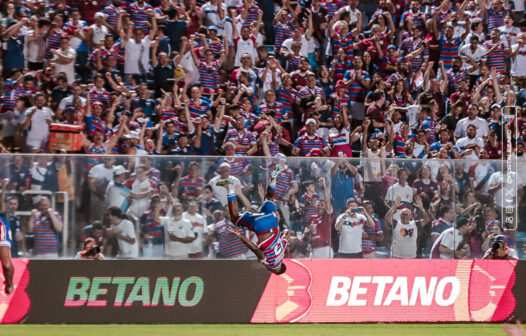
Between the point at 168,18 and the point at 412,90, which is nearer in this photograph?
the point at 168,18

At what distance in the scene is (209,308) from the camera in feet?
56.3

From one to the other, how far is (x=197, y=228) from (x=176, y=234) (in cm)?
42

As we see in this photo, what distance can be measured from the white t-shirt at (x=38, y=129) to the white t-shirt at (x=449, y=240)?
8.26 meters

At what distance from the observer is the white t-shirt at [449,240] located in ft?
58.2

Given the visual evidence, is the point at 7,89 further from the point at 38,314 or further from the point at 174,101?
the point at 38,314

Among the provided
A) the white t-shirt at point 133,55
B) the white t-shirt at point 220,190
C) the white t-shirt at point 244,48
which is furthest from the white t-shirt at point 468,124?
the white t-shirt at point 133,55

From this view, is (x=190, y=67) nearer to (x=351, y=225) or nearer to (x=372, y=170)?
(x=372, y=170)

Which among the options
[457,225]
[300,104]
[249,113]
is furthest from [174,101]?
[457,225]

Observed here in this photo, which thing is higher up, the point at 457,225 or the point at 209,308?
the point at 457,225

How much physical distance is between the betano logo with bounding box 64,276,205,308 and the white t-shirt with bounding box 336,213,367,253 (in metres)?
2.92

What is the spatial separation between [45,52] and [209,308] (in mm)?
7085

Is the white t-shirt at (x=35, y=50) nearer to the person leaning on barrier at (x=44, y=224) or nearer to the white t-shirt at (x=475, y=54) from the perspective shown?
the person leaning on barrier at (x=44, y=224)

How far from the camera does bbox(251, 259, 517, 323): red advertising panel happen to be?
56.8 feet

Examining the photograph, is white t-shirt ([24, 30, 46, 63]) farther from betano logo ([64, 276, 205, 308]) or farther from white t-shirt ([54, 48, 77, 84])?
betano logo ([64, 276, 205, 308])
